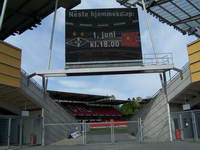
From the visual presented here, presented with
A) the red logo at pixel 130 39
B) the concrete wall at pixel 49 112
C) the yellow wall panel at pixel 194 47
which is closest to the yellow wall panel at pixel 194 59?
the yellow wall panel at pixel 194 47

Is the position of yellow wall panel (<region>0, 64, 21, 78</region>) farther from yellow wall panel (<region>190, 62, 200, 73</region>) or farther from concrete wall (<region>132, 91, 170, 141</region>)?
yellow wall panel (<region>190, 62, 200, 73</region>)

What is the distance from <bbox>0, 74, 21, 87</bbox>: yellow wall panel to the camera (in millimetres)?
17719

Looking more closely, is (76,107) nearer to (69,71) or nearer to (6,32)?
(6,32)

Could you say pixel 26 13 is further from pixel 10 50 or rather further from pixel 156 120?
pixel 156 120

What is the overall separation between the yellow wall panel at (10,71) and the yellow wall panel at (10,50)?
0.91 m

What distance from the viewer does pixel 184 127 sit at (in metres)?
22.2

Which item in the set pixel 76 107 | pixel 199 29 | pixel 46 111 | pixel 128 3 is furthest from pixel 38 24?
pixel 76 107

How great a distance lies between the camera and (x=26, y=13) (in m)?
30.7

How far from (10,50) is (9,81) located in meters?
2.10

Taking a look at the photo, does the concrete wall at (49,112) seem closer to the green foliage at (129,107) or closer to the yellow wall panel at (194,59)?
the yellow wall panel at (194,59)

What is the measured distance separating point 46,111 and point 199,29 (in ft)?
94.5

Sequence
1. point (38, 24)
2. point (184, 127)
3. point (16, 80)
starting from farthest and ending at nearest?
point (38, 24) < point (184, 127) < point (16, 80)

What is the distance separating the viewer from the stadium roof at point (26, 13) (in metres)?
28.9

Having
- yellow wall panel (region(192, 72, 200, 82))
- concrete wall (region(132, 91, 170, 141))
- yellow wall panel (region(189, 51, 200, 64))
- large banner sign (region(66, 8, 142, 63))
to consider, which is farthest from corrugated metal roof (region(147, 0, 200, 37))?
yellow wall panel (region(192, 72, 200, 82))
